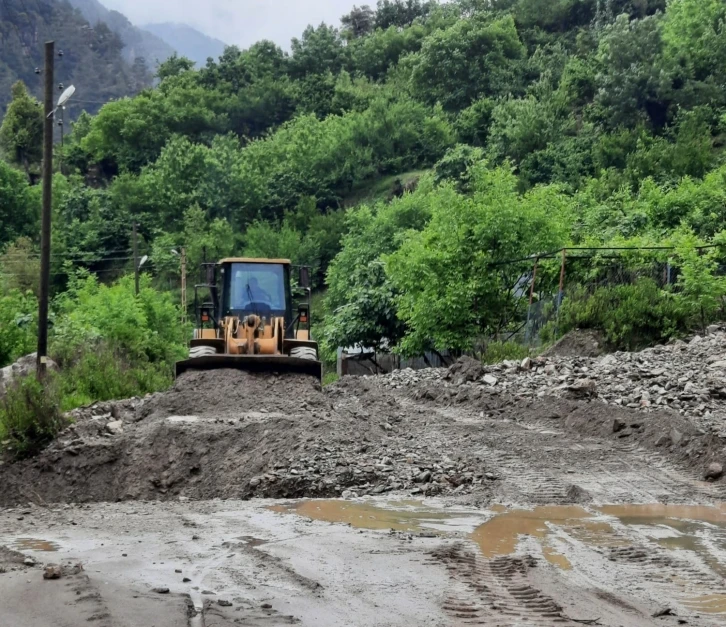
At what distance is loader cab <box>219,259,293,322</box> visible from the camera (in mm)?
20234

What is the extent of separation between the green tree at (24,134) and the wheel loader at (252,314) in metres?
71.1

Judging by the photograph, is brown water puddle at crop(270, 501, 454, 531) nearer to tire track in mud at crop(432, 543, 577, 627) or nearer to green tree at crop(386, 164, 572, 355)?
tire track in mud at crop(432, 543, 577, 627)

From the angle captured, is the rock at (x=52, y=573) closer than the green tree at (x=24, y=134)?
Yes

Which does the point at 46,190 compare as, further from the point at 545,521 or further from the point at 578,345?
the point at 545,521

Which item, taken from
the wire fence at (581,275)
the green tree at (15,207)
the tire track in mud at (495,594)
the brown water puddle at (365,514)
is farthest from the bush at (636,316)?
the green tree at (15,207)

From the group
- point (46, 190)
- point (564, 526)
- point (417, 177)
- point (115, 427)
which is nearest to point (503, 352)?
point (46, 190)

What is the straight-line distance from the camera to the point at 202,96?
8812 centimetres

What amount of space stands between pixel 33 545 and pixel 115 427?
7842mm

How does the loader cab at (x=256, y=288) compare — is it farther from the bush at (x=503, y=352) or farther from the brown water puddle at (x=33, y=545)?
the brown water puddle at (x=33, y=545)

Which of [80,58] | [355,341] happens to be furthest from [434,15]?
[80,58]

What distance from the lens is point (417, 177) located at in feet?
227

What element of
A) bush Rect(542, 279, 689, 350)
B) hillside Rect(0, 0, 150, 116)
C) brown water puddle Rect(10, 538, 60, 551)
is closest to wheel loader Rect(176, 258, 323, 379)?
bush Rect(542, 279, 689, 350)

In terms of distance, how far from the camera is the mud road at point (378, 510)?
5395 mm

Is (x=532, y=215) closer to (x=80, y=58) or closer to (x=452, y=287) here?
(x=452, y=287)
